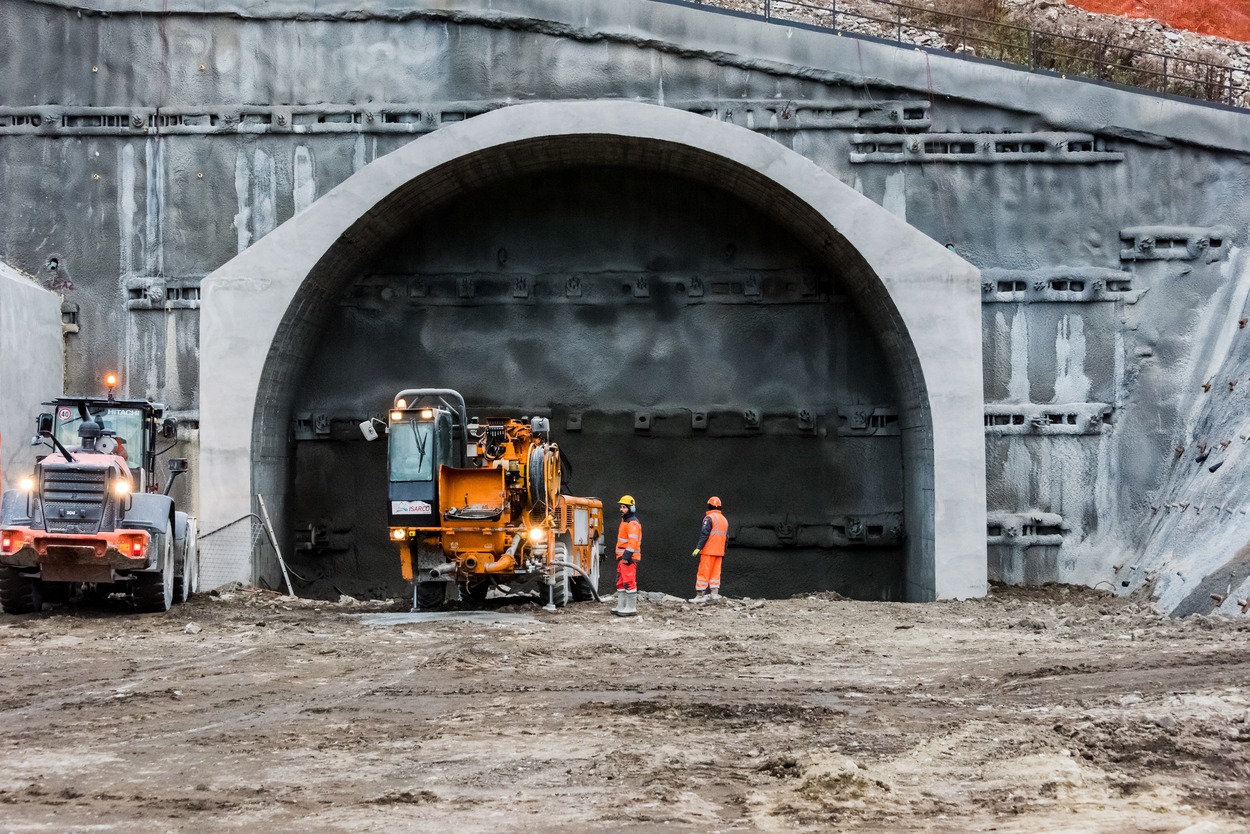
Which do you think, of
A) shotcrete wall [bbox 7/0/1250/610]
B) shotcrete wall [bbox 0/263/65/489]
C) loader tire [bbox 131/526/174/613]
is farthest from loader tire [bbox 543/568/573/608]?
shotcrete wall [bbox 0/263/65/489]

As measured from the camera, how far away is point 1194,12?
30953mm

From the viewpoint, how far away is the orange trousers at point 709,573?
17281 millimetres

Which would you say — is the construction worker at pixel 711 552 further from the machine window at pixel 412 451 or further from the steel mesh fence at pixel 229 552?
the steel mesh fence at pixel 229 552

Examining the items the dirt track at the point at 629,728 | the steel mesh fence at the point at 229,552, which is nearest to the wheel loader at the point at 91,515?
the dirt track at the point at 629,728

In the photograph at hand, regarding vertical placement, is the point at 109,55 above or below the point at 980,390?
above

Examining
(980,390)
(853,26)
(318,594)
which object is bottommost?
(318,594)

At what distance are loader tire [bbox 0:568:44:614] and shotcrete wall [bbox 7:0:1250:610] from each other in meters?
4.43

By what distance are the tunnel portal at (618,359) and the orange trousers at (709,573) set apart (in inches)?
112

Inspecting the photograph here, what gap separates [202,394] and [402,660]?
25.8 feet

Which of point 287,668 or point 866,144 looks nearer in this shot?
point 287,668

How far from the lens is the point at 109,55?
19531 mm

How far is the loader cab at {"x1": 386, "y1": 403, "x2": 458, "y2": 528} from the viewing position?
15484mm

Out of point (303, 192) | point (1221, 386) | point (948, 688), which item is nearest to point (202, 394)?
point (303, 192)

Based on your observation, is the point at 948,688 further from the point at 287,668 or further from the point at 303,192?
the point at 303,192
